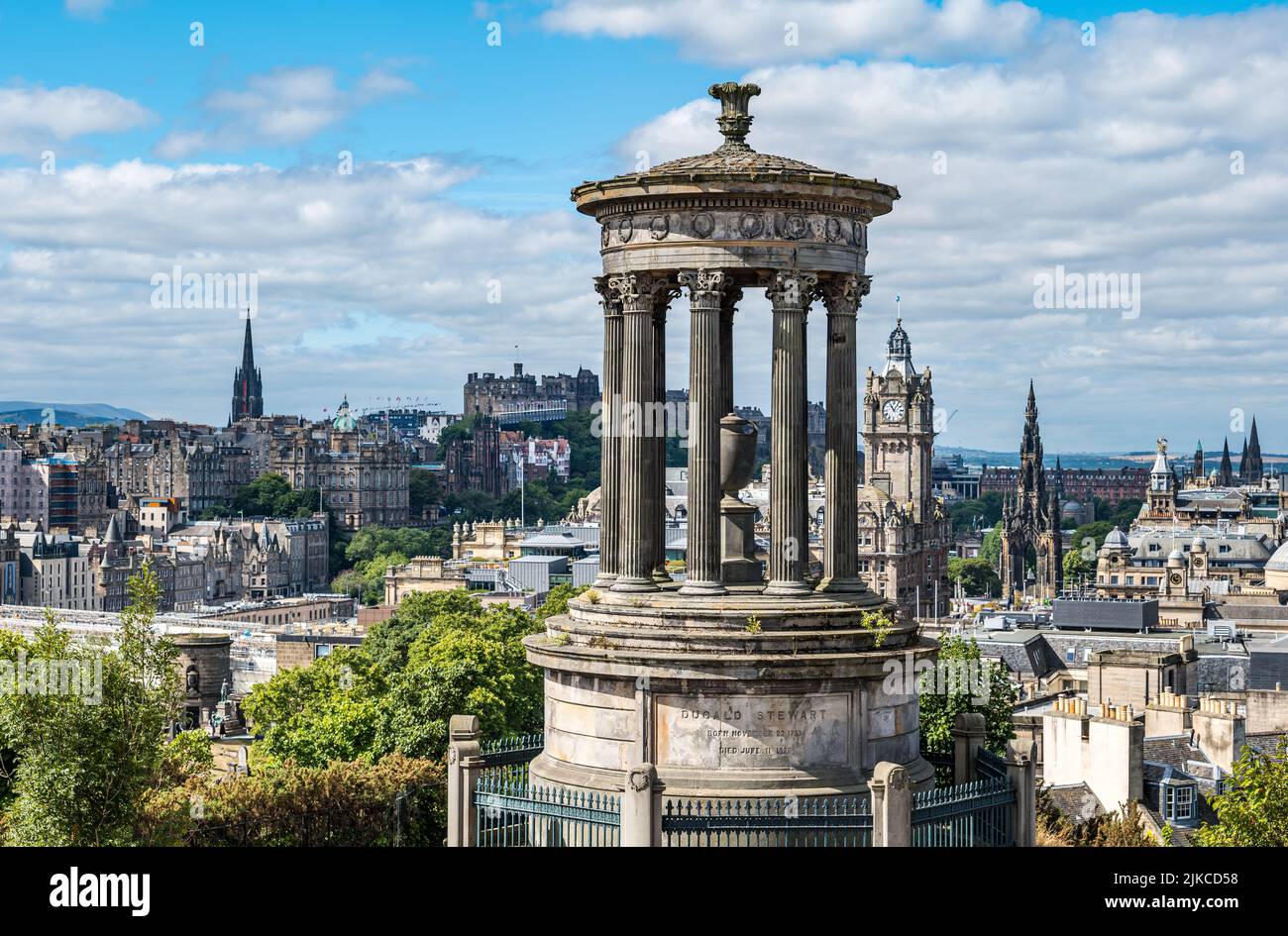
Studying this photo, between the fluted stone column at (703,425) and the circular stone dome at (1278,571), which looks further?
the circular stone dome at (1278,571)

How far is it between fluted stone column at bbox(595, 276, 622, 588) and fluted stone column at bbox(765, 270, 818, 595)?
7.48 feet

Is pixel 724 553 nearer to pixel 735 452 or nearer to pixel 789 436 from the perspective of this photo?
pixel 735 452

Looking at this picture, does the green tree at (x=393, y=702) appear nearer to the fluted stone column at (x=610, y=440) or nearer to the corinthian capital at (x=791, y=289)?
the fluted stone column at (x=610, y=440)

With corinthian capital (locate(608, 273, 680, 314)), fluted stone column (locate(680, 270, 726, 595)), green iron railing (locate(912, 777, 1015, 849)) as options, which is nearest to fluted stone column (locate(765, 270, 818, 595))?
fluted stone column (locate(680, 270, 726, 595))

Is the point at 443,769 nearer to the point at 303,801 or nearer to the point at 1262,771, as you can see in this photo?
the point at 303,801

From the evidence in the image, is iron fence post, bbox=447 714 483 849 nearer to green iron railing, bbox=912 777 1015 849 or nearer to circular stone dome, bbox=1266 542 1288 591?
green iron railing, bbox=912 777 1015 849

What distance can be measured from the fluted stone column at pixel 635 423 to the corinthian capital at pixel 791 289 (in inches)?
67.3

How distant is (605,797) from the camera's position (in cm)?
2877

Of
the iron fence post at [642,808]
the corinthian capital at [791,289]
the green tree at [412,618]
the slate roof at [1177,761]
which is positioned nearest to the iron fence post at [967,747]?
the iron fence post at [642,808]

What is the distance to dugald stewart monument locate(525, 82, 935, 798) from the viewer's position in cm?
2892

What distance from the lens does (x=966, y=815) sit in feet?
97.5

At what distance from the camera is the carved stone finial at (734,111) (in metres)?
31.6

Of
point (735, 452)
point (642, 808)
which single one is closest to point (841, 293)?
point (735, 452)
